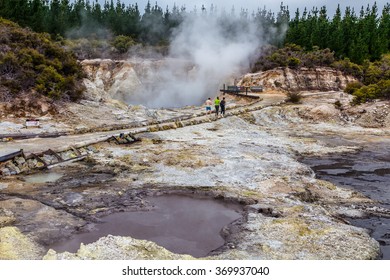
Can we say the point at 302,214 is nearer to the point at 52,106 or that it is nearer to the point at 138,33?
the point at 52,106

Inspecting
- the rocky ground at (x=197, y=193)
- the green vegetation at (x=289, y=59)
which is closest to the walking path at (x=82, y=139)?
the rocky ground at (x=197, y=193)

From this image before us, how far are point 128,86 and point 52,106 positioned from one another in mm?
14896

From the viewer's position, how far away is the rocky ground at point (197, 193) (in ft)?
20.2

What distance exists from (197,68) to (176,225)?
29637mm

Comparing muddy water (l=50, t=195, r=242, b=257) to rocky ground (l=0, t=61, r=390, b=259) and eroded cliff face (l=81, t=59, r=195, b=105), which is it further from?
eroded cliff face (l=81, t=59, r=195, b=105)

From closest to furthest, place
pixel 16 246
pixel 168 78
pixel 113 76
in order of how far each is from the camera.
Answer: pixel 16 246, pixel 113 76, pixel 168 78

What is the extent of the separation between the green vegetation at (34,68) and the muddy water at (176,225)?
40.3 ft

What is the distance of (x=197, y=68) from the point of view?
3591 cm

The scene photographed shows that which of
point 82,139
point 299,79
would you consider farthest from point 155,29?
point 82,139

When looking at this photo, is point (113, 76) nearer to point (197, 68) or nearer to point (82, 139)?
point (197, 68)

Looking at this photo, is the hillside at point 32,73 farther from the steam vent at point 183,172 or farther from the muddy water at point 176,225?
the muddy water at point 176,225

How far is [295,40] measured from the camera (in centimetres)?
4838

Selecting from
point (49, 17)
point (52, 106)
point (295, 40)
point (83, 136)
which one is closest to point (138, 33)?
point (49, 17)

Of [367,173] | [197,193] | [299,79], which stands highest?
[299,79]
